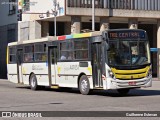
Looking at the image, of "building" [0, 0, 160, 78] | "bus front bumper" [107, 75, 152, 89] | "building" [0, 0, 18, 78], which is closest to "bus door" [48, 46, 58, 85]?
"bus front bumper" [107, 75, 152, 89]

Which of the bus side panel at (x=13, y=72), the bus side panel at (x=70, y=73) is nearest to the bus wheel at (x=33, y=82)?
the bus side panel at (x=13, y=72)

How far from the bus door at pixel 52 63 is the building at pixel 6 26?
85.0 feet

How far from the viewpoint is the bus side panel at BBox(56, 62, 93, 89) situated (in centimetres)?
2288

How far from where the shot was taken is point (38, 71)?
90.1 feet

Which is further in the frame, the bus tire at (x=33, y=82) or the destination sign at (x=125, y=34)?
the bus tire at (x=33, y=82)

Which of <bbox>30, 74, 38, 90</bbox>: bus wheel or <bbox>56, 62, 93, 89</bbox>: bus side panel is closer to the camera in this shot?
<bbox>56, 62, 93, 89</bbox>: bus side panel

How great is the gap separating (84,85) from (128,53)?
2794 millimetres

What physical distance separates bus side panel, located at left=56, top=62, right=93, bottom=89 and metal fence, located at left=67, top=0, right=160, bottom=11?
17.0m

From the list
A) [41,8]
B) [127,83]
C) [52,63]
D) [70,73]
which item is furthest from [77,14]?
[127,83]

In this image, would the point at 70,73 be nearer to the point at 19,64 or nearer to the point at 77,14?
the point at 19,64

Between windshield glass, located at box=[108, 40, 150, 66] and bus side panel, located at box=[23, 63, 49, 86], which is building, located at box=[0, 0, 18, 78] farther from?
windshield glass, located at box=[108, 40, 150, 66]

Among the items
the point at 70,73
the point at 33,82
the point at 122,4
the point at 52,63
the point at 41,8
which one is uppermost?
the point at 122,4

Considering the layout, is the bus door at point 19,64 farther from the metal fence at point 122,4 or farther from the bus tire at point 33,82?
the metal fence at point 122,4

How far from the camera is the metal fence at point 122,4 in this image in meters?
41.8
